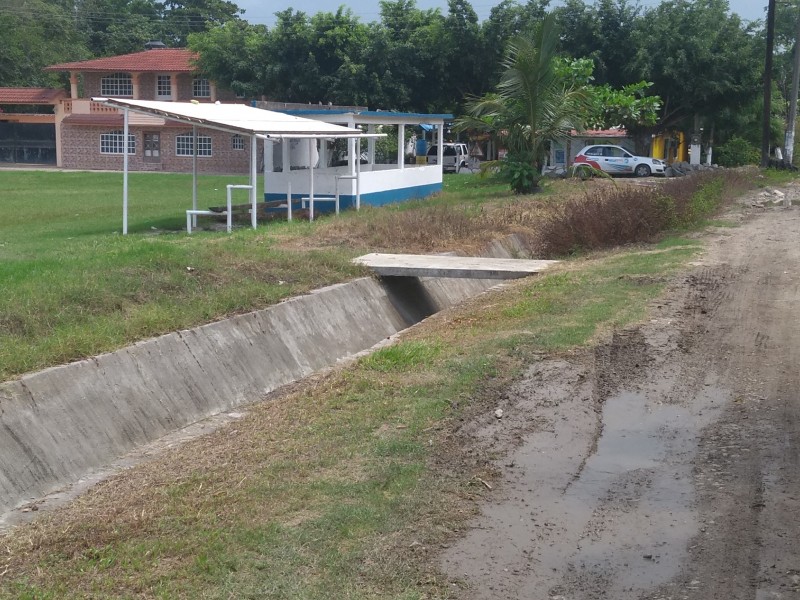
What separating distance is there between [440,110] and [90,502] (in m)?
47.9

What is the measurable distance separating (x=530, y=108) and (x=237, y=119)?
1014cm

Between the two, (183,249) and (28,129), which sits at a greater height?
(28,129)

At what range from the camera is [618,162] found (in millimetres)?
42781

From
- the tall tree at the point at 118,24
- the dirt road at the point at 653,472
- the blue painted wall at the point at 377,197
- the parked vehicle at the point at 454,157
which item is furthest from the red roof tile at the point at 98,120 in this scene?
the dirt road at the point at 653,472

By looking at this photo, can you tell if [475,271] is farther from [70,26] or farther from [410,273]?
[70,26]

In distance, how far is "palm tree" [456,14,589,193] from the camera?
90.1ft

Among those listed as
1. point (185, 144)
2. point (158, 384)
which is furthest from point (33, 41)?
point (158, 384)

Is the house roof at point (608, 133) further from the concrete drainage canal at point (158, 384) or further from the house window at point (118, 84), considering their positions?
the concrete drainage canal at point (158, 384)

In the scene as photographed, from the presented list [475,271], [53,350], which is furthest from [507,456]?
[475,271]

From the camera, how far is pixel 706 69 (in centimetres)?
4550

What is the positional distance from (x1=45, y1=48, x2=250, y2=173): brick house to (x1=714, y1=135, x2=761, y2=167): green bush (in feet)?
76.5

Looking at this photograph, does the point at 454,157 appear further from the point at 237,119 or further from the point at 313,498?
the point at 313,498

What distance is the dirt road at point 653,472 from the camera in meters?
5.59

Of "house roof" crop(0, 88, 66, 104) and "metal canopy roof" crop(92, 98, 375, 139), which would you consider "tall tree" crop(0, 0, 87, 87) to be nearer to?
"house roof" crop(0, 88, 66, 104)
